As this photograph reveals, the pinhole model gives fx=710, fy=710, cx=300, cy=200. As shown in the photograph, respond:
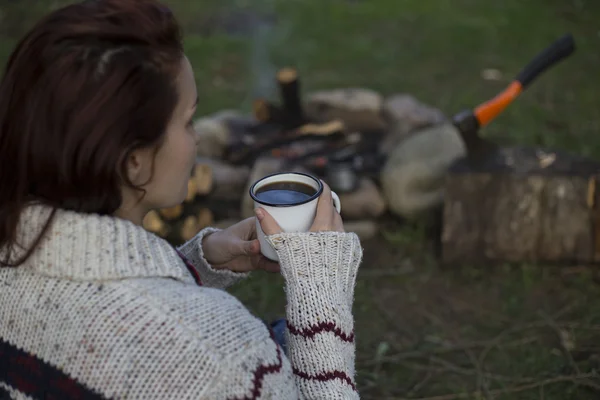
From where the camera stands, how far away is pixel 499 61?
6.73 meters

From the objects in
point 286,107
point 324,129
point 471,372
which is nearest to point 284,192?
point 471,372

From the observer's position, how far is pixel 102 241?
4.59 ft

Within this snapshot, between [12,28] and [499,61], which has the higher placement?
[499,61]

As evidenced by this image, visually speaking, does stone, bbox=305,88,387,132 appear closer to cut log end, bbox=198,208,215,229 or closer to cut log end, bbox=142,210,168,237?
cut log end, bbox=198,208,215,229

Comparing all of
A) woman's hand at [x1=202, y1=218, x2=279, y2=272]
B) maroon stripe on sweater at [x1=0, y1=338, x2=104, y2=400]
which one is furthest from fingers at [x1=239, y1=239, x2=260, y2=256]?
maroon stripe on sweater at [x1=0, y1=338, x2=104, y2=400]

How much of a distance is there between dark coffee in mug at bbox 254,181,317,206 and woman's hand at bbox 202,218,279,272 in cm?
16

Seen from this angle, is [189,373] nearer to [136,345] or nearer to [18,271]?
[136,345]

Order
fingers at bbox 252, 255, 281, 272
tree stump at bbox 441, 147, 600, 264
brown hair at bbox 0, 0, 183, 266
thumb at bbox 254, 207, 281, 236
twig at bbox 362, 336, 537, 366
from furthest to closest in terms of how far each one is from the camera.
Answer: tree stump at bbox 441, 147, 600, 264
twig at bbox 362, 336, 537, 366
fingers at bbox 252, 255, 281, 272
thumb at bbox 254, 207, 281, 236
brown hair at bbox 0, 0, 183, 266

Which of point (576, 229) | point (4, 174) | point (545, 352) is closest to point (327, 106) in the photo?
point (576, 229)

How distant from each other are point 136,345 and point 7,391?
366 millimetres

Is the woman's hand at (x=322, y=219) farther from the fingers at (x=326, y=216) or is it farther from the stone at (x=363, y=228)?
the stone at (x=363, y=228)

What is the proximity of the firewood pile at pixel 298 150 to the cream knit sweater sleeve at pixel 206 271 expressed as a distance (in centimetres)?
207

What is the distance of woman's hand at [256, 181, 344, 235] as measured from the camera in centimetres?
183

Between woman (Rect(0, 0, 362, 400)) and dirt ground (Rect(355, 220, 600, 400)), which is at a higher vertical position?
woman (Rect(0, 0, 362, 400))
